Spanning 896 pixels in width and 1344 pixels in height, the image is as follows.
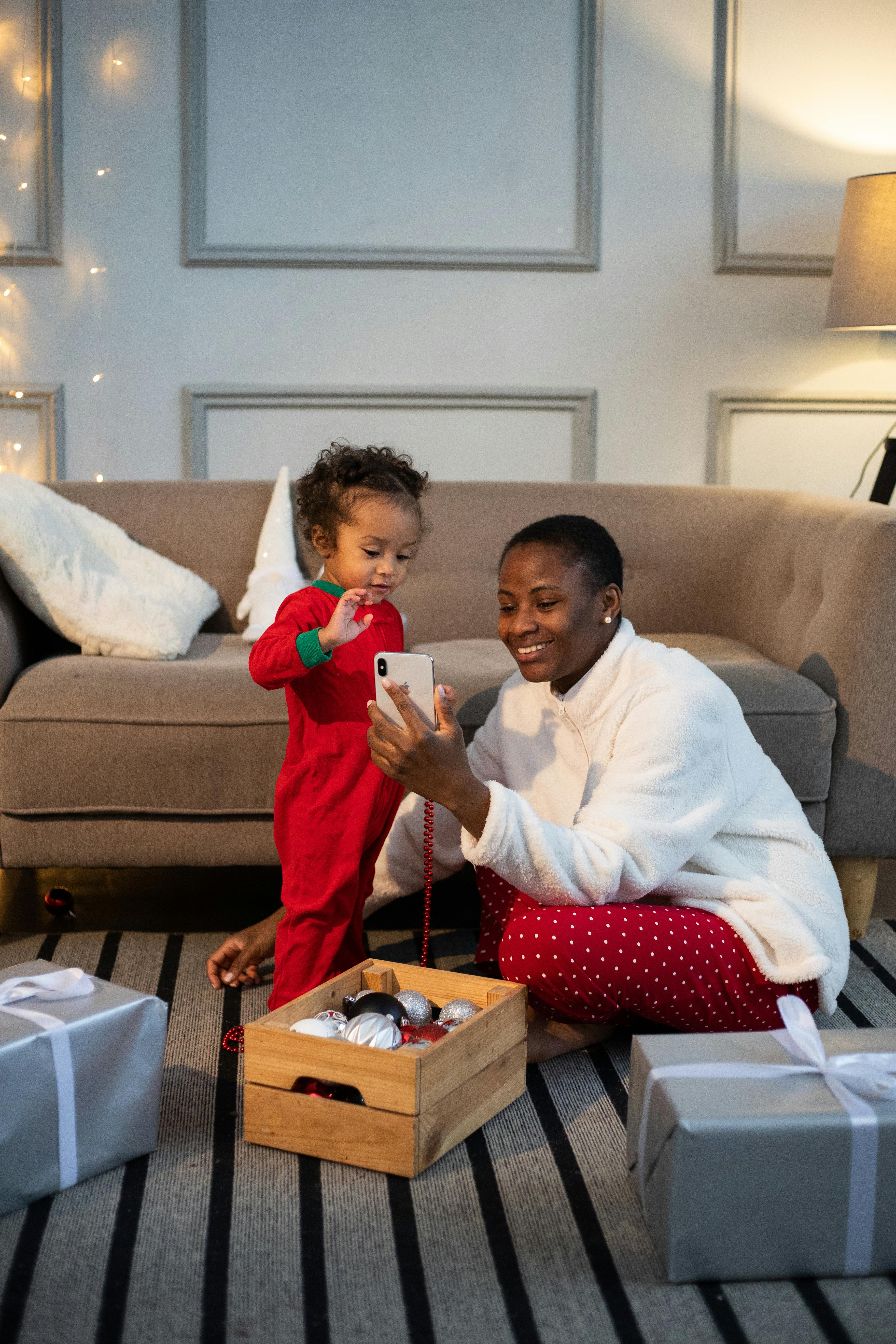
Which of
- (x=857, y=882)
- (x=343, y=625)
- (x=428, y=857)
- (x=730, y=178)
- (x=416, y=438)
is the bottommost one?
(x=857, y=882)

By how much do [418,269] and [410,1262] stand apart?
2.64 meters

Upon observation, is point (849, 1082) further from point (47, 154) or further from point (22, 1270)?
point (47, 154)

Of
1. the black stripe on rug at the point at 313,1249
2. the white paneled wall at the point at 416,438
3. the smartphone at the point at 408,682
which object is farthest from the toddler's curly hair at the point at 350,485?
the white paneled wall at the point at 416,438

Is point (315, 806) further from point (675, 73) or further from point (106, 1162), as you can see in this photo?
point (675, 73)

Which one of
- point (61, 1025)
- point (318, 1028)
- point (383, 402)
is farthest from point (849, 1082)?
point (383, 402)

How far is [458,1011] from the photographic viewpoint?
4.50 feet

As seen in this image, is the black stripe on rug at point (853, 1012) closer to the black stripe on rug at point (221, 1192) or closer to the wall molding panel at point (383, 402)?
the black stripe on rug at point (221, 1192)

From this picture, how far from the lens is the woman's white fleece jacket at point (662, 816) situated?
1.37 metres

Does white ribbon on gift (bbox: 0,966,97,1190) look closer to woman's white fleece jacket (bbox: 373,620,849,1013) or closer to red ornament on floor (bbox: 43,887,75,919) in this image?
woman's white fleece jacket (bbox: 373,620,849,1013)

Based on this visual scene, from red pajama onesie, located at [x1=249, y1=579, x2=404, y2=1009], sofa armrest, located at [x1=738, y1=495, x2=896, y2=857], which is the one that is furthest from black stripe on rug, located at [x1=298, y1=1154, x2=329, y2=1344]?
sofa armrest, located at [x1=738, y1=495, x2=896, y2=857]

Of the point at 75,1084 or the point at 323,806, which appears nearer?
the point at 75,1084

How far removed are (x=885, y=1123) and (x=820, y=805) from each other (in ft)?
3.12

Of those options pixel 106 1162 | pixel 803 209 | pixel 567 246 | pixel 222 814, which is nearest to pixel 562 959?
pixel 106 1162

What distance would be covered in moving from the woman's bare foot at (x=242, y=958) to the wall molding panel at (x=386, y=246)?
6.61ft
